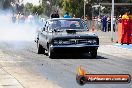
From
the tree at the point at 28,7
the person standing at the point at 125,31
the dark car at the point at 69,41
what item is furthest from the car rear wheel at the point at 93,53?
the tree at the point at 28,7

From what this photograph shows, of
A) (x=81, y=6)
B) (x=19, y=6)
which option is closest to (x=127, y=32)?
(x=81, y=6)

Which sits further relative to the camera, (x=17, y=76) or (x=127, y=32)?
(x=127, y=32)

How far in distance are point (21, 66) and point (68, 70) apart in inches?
72.9

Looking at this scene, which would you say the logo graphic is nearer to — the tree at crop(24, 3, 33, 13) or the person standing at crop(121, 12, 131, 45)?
the person standing at crop(121, 12, 131, 45)

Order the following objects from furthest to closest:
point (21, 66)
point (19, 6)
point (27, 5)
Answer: point (27, 5), point (19, 6), point (21, 66)

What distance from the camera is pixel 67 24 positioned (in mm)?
17719

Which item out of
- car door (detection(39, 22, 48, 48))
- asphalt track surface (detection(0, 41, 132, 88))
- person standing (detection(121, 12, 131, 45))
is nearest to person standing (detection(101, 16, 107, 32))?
person standing (detection(121, 12, 131, 45))

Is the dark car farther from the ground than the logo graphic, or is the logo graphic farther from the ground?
the logo graphic

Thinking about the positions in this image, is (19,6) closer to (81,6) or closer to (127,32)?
(81,6)

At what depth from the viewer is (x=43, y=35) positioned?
18.1 meters

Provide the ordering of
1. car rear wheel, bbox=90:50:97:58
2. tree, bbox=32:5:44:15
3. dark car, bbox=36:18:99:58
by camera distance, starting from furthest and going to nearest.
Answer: tree, bbox=32:5:44:15 → car rear wheel, bbox=90:50:97:58 → dark car, bbox=36:18:99:58

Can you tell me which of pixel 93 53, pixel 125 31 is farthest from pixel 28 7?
pixel 93 53

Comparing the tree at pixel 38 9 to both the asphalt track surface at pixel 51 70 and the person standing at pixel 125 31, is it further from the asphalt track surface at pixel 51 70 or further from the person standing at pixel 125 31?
the asphalt track surface at pixel 51 70

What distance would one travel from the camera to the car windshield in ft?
57.5
